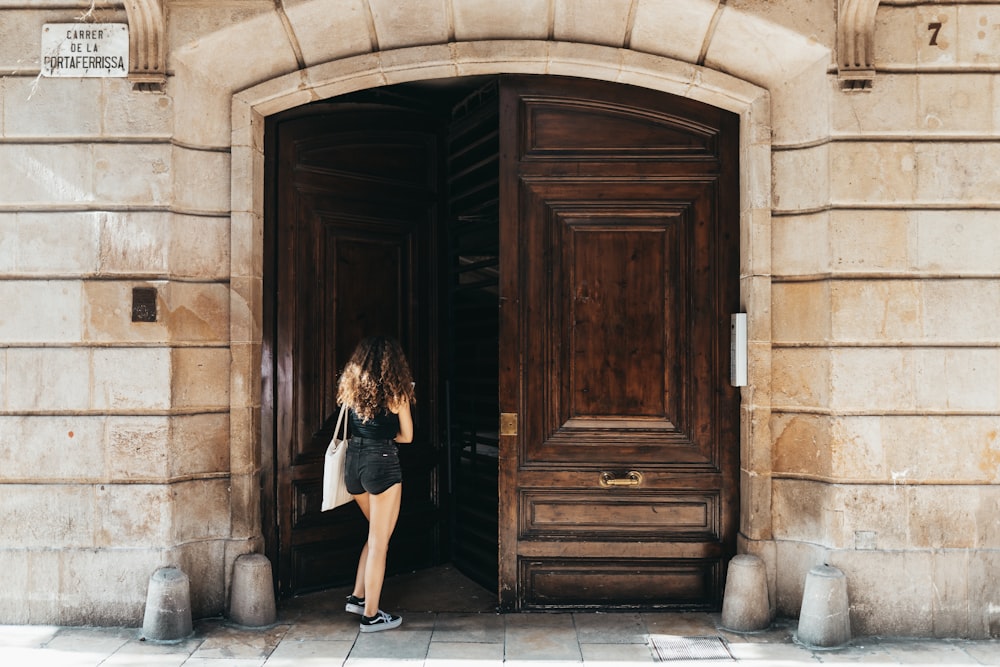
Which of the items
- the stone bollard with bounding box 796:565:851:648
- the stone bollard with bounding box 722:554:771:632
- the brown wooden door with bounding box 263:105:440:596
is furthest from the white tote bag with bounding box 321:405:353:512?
the stone bollard with bounding box 796:565:851:648

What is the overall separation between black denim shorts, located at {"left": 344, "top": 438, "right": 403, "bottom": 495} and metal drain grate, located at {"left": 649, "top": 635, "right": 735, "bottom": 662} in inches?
75.1

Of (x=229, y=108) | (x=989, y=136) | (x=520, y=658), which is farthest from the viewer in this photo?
(x=229, y=108)

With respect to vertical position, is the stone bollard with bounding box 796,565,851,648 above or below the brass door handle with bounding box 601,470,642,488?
below

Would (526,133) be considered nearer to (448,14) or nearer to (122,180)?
(448,14)

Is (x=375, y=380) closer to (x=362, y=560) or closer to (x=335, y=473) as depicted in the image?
(x=335, y=473)

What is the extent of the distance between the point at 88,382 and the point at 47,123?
5.65 feet

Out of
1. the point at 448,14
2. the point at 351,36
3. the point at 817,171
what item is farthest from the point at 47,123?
the point at 817,171

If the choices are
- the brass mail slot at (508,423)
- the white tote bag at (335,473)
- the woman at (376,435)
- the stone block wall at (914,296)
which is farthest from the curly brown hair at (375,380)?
the stone block wall at (914,296)

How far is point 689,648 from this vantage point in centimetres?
470

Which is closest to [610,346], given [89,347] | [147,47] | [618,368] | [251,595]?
[618,368]

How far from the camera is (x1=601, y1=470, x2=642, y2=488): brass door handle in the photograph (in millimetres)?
5398

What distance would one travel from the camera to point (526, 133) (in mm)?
5504

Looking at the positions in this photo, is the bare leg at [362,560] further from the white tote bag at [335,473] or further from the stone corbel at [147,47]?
the stone corbel at [147,47]

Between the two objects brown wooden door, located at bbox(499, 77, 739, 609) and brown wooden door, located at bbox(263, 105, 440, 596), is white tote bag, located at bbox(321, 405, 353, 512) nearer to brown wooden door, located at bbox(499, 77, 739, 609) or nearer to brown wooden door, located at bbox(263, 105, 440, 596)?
brown wooden door, located at bbox(263, 105, 440, 596)
